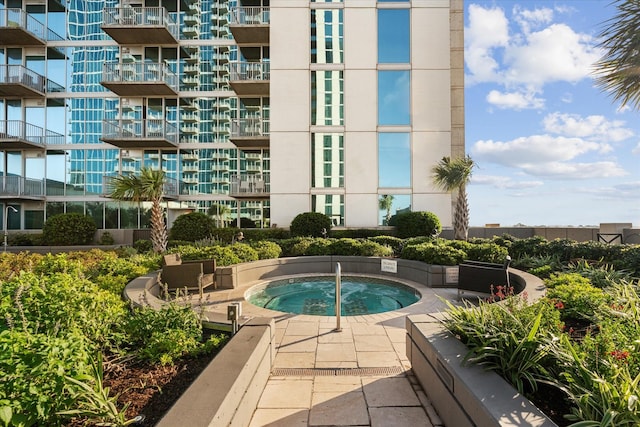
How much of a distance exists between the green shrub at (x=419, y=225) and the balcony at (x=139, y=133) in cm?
1333

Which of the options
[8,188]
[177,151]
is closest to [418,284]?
[177,151]

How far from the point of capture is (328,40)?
16.3 metres

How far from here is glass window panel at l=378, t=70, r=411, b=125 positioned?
16.3 metres

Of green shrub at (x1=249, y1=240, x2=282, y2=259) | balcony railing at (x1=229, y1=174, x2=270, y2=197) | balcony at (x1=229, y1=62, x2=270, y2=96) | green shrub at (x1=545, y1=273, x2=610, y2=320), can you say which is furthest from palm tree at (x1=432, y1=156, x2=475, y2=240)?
balcony at (x1=229, y1=62, x2=270, y2=96)

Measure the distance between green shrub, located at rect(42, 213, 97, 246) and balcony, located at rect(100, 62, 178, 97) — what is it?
7.46 m

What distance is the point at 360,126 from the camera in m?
16.2

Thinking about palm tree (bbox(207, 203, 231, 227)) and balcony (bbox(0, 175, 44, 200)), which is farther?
palm tree (bbox(207, 203, 231, 227))

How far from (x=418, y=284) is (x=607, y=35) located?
665 cm

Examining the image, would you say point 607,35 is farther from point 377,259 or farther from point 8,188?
point 8,188

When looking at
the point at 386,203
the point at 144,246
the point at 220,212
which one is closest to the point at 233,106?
the point at 220,212

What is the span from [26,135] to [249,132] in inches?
505

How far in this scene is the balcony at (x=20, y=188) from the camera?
1659cm

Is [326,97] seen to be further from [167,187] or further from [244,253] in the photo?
[244,253]

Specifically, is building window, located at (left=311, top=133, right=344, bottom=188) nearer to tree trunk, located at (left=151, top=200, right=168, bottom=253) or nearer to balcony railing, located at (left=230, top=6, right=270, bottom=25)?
balcony railing, located at (left=230, top=6, right=270, bottom=25)
